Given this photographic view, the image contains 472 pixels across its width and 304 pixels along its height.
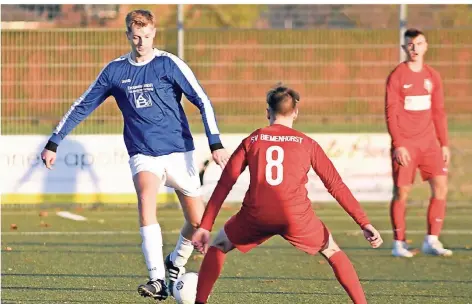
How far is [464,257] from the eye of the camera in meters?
11.0

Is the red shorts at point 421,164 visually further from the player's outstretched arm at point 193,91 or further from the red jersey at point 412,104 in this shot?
the player's outstretched arm at point 193,91

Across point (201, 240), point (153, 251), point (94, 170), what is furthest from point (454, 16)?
point (201, 240)

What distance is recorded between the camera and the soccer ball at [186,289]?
8.13 metres

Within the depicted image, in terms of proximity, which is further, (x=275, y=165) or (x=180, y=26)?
(x=180, y=26)

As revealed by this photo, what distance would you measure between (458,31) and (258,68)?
282 cm

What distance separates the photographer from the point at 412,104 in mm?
11234

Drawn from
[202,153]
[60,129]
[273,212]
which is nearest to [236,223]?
[273,212]

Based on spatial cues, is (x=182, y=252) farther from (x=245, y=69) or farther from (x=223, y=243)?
(x=245, y=69)

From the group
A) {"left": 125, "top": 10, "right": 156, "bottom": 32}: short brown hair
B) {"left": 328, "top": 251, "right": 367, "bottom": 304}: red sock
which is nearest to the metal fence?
{"left": 125, "top": 10, "right": 156, "bottom": 32}: short brown hair

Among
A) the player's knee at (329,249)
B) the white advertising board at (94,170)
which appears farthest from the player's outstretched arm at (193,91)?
the white advertising board at (94,170)

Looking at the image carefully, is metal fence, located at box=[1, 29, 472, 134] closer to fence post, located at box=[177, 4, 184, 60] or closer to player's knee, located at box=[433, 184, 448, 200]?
fence post, located at box=[177, 4, 184, 60]

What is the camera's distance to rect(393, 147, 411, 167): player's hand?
1101cm

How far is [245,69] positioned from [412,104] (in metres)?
5.81

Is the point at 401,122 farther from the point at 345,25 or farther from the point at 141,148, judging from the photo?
the point at 345,25
